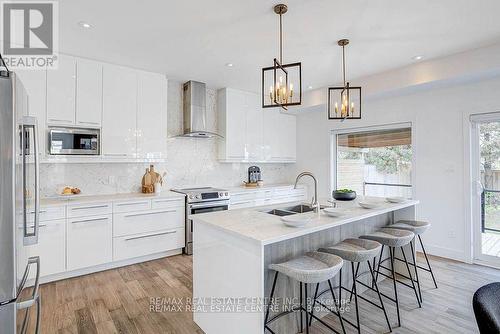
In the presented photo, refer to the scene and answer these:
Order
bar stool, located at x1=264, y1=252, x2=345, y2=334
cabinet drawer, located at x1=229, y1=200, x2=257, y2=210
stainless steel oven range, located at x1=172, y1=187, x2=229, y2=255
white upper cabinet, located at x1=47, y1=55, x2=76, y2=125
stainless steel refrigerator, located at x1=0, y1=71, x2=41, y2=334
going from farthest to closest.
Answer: cabinet drawer, located at x1=229, y1=200, x2=257, y2=210
stainless steel oven range, located at x1=172, y1=187, x2=229, y2=255
white upper cabinet, located at x1=47, y1=55, x2=76, y2=125
bar stool, located at x1=264, y1=252, x2=345, y2=334
stainless steel refrigerator, located at x1=0, y1=71, x2=41, y2=334

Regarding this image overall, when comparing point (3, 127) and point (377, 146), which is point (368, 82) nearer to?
point (377, 146)

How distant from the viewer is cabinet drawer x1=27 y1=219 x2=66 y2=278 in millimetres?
2945

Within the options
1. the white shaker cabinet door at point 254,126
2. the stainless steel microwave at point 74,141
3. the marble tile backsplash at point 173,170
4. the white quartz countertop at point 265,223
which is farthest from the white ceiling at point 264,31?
the white quartz countertop at point 265,223

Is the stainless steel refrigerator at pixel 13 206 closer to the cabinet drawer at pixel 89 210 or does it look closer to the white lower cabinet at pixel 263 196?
the cabinet drawer at pixel 89 210

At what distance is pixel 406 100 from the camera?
4.25 m

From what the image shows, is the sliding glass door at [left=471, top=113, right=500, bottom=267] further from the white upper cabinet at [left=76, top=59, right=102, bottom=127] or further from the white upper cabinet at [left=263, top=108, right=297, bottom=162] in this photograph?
the white upper cabinet at [left=76, top=59, right=102, bottom=127]

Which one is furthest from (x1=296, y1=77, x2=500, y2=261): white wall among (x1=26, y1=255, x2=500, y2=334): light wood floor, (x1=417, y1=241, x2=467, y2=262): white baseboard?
(x1=26, y1=255, x2=500, y2=334): light wood floor

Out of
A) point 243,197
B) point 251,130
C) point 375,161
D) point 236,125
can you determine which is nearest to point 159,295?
point 243,197

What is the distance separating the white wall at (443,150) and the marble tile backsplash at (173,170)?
9.70ft

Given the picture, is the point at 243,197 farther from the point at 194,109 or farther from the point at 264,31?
the point at 264,31

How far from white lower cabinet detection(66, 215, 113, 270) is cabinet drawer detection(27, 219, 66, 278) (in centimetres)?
6

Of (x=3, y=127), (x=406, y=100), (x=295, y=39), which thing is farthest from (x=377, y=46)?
(x=3, y=127)

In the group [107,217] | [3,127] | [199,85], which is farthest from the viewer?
[199,85]

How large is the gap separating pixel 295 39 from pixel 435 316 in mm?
3072
